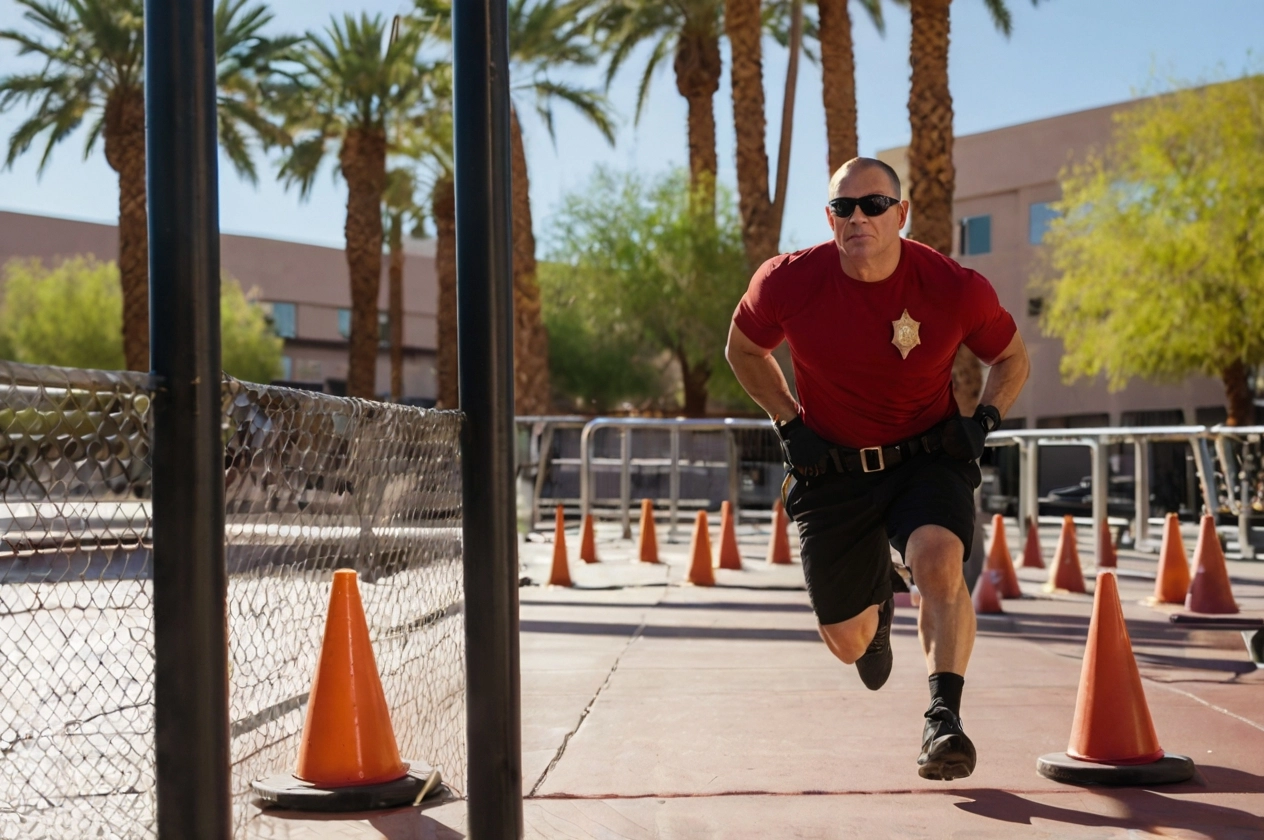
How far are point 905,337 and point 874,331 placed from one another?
10 centimetres

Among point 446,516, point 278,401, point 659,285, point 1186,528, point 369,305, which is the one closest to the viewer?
point 278,401

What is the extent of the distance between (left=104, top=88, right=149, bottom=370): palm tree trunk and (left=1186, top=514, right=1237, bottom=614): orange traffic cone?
19156mm

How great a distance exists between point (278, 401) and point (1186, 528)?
18.2 metres

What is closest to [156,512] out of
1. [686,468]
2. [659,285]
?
[686,468]

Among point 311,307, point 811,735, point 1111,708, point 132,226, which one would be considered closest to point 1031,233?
point 132,226

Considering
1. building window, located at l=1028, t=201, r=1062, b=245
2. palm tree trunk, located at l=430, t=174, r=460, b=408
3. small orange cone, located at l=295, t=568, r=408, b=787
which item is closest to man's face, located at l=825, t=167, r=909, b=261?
small orange cone, located at l=295, t=568, r=408, b=787

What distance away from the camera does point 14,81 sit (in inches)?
1105

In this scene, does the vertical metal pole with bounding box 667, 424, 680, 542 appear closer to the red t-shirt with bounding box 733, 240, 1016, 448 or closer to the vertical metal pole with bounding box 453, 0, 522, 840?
the red t-shirt with bounding box 733, 240, 1016, 448

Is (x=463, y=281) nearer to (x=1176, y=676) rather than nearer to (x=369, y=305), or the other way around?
(x=1176, y=676)

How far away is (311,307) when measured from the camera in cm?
5659

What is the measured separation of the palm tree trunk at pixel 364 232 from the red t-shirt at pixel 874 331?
2634cm

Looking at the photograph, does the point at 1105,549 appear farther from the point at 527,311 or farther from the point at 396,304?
the point at 396,304

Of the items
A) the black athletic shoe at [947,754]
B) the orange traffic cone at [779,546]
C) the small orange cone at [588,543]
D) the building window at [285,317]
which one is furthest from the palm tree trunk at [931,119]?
the building window at [285,317]

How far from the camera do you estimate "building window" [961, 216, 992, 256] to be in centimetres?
4416
